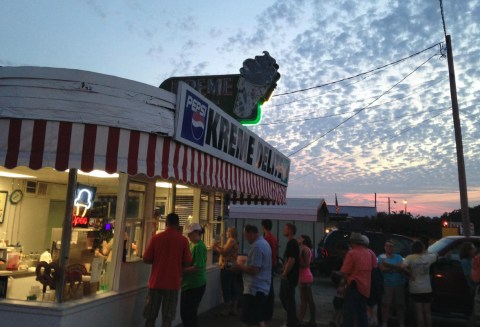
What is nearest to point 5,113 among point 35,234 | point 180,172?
point 180,172

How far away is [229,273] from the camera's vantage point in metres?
8.74

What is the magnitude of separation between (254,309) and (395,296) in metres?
3.27

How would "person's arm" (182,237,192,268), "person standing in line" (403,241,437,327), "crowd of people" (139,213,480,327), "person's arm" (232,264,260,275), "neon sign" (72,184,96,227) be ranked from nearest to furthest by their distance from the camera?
"person's arm" (232,264,260,275) < "crowd of people" (139,213,480,327) < "person's arm" (182,237,192,268) < "neon sign" (72,184,96,227) < "person standing in line" (403,241,437,327)

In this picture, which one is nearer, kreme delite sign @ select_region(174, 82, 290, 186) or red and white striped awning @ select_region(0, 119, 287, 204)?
red and white striped awning @ select_region(0, 119, 287, 204)

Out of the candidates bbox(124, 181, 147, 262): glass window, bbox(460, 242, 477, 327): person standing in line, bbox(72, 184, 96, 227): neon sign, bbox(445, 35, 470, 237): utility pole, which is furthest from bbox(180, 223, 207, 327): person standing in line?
→ bbox(445, 35, 470, 237): utility pole

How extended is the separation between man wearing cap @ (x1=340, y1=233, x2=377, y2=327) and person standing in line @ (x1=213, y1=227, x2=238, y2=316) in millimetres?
2629

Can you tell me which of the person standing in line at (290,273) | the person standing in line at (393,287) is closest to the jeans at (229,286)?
the person standing in line at (290,273)

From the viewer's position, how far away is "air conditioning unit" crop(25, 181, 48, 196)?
783 cm

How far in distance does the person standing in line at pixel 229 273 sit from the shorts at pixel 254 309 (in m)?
2.56

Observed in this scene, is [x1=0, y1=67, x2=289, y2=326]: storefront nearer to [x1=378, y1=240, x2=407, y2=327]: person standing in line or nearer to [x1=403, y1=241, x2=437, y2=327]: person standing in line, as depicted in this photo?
[x1=378, y1=240, x2=407, y2=327]: person standing in line

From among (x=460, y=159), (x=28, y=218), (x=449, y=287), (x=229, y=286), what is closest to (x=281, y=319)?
(x=229, y=286)

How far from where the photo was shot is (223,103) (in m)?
10.8

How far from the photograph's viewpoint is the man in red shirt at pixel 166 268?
552 centimetres

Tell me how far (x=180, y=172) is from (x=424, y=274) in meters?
4.54
